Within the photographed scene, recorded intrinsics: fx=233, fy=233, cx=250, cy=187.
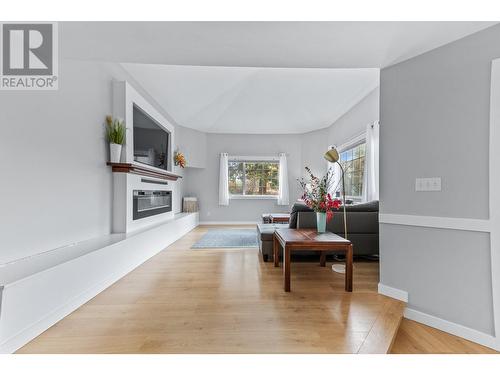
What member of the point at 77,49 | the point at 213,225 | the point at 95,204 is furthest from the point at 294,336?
the point at 213,225

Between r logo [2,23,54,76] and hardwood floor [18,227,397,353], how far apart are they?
1865 millimetres

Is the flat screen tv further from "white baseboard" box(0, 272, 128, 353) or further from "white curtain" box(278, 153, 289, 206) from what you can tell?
"white curtain" box(278, 153, 289, 206)

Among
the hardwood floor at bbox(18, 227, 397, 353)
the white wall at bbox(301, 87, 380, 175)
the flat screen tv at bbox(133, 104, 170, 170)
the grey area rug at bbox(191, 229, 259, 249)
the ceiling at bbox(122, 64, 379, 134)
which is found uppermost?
the ceiling at bbox(122, 64, 379, 134)

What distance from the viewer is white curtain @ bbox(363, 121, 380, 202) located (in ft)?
12.7

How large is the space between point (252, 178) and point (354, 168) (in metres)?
2.88

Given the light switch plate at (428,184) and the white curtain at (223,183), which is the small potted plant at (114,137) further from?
the white curtain at (223,183)

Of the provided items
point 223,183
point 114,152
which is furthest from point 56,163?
point 223,183

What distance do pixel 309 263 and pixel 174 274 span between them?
168cm

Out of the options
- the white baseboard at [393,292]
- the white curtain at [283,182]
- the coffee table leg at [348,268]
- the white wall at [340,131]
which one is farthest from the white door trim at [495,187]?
the white curtain at [283,182]

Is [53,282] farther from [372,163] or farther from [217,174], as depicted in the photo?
[217,174]

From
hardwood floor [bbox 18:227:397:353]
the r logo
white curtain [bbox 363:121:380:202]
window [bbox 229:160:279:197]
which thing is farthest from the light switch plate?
window [bbox 229:160:279:197]

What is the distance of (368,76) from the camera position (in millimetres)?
3719

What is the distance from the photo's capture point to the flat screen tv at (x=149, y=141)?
3.34 metres
